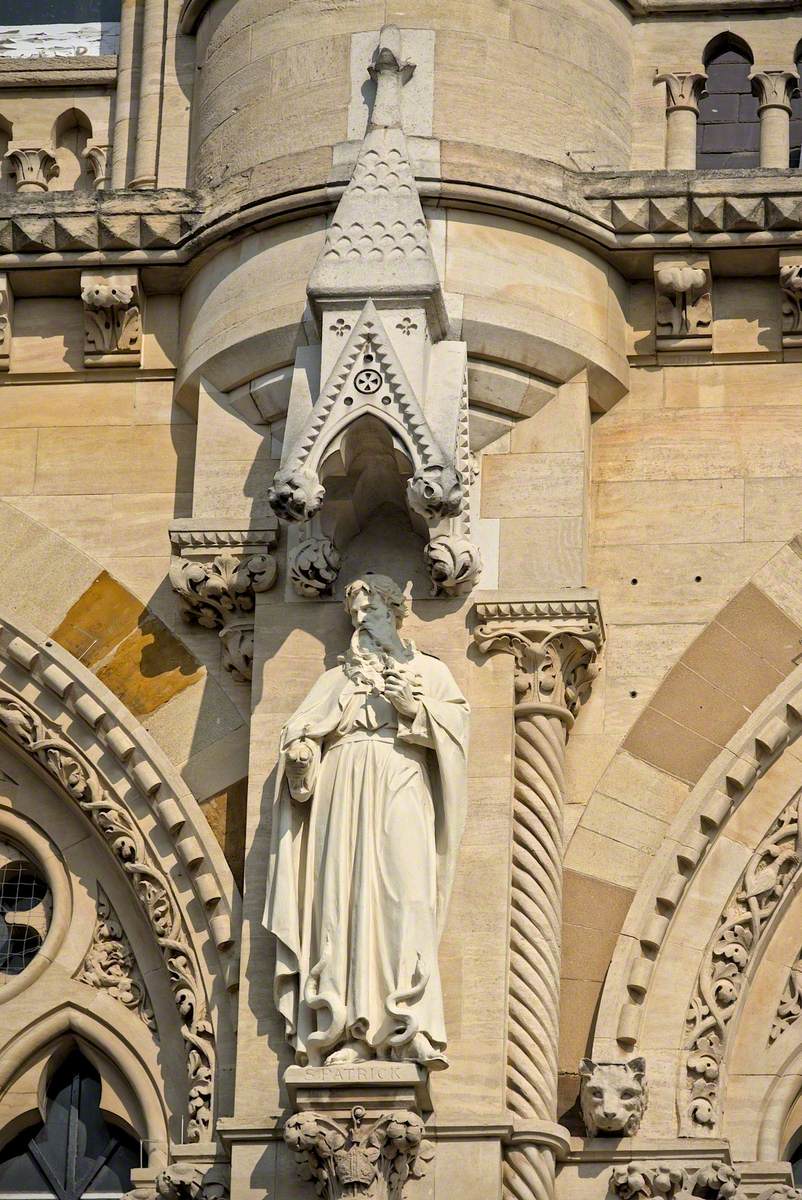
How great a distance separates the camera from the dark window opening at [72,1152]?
16.1 meters

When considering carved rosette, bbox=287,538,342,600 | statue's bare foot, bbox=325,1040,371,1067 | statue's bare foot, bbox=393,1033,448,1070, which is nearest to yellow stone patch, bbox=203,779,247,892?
carved rosette, bbox=287,538,342,600

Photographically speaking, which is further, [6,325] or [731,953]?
[6,325]

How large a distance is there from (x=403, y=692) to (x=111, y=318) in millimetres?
2643

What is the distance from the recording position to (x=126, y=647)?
54.2 ft

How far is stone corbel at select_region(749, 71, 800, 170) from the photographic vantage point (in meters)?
17.2

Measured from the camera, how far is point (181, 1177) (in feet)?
50.4

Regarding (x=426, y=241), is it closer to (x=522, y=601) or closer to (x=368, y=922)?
(x=522, y=601)

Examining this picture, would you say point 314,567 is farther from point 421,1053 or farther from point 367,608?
point 421,1053

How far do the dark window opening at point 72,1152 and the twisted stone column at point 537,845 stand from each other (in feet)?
6.26

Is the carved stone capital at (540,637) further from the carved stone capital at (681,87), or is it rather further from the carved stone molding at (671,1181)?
the carved stone capital at (681,87)

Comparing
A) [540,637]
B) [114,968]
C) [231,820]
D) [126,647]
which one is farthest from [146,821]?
[540,637]

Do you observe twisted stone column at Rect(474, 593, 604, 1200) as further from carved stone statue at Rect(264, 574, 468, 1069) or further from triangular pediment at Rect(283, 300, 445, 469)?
triangular pediment at Rect(283, 300, 445, 469)

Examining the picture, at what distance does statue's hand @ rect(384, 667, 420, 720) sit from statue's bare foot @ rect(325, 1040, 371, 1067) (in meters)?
1.38

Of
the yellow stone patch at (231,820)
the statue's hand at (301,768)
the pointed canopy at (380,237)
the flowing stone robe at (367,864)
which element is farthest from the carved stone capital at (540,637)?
the pointed canopy at (380,237)
